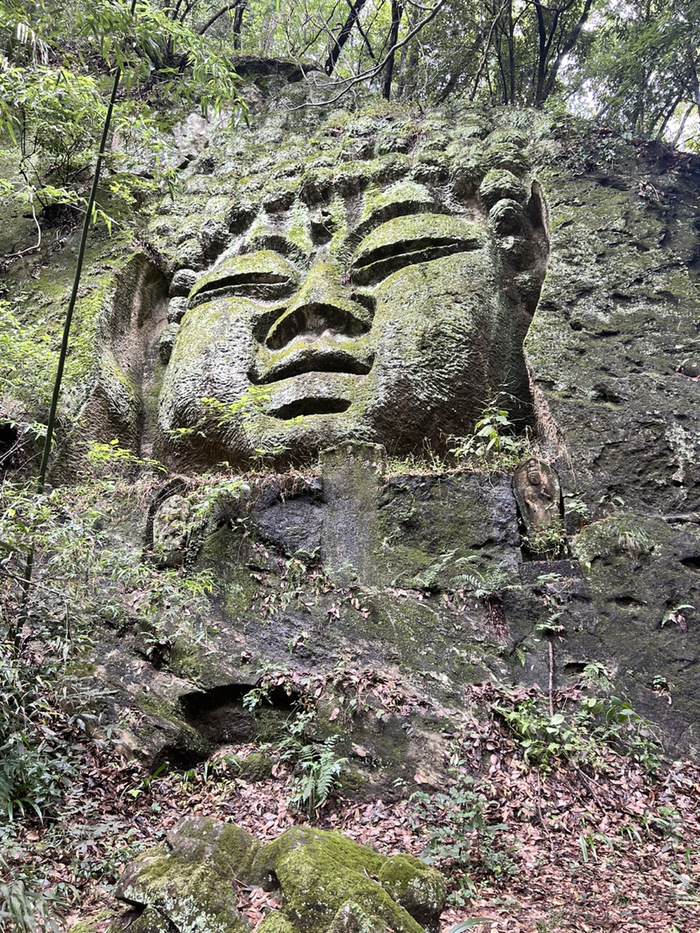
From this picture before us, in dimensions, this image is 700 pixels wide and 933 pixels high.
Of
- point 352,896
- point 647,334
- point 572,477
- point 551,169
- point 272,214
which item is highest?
point 551,169

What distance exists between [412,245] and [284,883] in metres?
6.86

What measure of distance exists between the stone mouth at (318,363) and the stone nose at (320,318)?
360 mm

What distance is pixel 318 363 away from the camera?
683 cm

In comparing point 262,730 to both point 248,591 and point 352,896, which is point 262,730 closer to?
point 248,591

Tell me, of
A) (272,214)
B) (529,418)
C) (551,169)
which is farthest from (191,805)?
(551,169)

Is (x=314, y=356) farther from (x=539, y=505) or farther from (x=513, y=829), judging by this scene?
(x=513, y=829)

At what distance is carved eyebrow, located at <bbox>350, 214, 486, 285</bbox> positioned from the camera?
7496 millimetres

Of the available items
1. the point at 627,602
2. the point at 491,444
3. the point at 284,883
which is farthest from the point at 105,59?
the point at 627,602

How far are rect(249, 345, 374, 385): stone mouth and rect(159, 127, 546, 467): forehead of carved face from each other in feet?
0.05

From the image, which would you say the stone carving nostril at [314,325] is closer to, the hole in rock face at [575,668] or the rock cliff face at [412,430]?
the rock cliff face at [412,430]

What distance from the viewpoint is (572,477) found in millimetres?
5551

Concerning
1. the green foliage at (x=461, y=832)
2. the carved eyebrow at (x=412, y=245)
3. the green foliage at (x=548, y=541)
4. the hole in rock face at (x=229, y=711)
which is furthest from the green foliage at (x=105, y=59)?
the green foliage at (x=461, y=832)

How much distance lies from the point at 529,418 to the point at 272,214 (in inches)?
204

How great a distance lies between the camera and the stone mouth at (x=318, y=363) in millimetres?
6781
